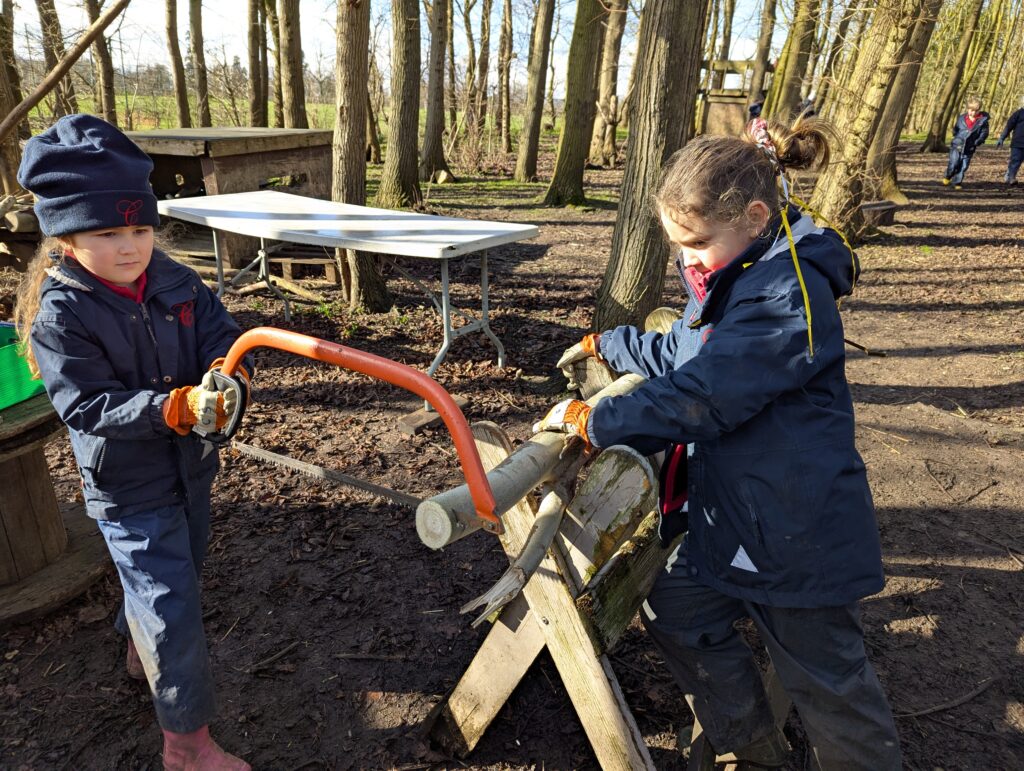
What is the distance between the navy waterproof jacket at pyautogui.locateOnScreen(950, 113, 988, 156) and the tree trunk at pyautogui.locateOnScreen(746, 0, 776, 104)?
4.65 meters

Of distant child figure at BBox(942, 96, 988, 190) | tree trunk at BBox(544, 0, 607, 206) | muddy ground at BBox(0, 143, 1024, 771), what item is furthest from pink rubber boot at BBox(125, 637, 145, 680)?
distant child figure at BBox(942, 96, 988, 190)

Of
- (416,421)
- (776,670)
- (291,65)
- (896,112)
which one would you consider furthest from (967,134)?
(776,670)

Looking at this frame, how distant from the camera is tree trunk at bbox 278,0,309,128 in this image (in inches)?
438

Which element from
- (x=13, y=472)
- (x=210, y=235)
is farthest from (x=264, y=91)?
(x=13, y=472)

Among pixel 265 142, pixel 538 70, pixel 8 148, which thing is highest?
pixel 538 70

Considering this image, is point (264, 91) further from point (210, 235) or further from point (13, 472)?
point (13, 472)

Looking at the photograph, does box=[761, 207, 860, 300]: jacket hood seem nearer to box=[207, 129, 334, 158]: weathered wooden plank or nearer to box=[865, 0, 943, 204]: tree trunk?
box=[207, 129, 334, 158]: weathered wooden plank

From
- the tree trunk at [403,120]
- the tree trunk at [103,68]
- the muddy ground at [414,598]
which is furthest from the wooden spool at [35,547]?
the tree trunk at [103,68]

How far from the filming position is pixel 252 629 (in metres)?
3.13

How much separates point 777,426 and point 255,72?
15.7 m

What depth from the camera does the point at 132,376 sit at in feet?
7.37

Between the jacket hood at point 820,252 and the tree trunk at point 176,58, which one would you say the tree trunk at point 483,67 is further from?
the jacket hood at point 820,252

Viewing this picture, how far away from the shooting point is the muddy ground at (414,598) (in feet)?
8.61

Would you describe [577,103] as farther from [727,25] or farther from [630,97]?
[727,25]
